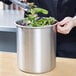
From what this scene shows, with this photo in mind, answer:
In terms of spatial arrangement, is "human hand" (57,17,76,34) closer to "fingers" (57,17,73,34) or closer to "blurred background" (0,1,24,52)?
"fingers" (57,17,73,34)

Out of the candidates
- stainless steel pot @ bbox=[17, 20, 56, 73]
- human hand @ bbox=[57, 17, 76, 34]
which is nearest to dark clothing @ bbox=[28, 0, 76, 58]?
human hand @ bbox=[57, 17, 76, 34]

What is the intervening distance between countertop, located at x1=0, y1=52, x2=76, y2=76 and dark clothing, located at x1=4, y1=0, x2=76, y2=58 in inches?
8.6

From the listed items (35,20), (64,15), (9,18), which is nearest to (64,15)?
(64,15)

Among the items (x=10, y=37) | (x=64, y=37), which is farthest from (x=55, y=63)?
(x=10, y=37)

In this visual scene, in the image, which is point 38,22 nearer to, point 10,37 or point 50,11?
point 50,11

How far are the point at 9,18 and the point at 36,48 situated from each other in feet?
3.60

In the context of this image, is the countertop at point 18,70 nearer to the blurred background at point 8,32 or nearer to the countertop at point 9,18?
the countertop at point 9,18

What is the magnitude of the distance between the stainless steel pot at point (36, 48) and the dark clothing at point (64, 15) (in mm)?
332

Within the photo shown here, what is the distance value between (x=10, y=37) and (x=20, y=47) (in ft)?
3.76

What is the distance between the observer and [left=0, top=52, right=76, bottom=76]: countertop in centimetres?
89

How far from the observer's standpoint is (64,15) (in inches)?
47.3

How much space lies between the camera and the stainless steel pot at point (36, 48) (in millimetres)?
820

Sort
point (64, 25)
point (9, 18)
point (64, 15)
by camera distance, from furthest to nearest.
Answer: point (9, 18) < point (64, 15) < point (64, 25)

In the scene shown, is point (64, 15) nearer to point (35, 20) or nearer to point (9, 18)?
point (35, 20)
